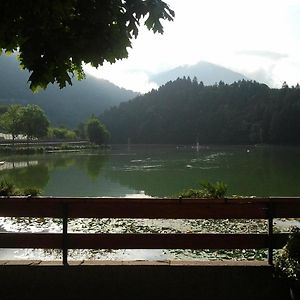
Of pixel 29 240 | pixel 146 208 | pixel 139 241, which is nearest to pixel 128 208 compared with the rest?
pixel 146 208

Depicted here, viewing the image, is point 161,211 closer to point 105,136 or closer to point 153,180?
point 153,180

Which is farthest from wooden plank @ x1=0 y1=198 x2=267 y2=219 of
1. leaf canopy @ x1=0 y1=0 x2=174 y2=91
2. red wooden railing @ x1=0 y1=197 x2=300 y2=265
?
leaf canopy @ x1=0 y1=0 x2=174 y2=91

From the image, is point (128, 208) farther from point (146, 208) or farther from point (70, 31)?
point (70, 31)

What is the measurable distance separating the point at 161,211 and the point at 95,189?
29.8m

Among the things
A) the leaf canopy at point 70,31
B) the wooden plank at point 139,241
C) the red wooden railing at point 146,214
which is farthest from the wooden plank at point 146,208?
the leaf canopy at point 70,31

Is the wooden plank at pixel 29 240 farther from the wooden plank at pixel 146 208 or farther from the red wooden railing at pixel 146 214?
the wooden plank at pixel 146 208

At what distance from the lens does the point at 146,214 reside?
6547mm

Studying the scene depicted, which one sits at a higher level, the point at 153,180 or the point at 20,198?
the point at 20,198

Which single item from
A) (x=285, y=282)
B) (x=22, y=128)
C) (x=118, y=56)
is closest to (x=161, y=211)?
(x=285, y=282)

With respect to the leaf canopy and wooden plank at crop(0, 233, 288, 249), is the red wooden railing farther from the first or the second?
the leaf canopy

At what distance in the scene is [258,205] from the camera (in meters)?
6.59

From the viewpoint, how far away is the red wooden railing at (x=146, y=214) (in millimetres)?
6480

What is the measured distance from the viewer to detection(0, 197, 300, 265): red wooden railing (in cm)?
648

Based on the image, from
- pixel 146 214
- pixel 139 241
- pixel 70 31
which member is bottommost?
pixel 139 241
